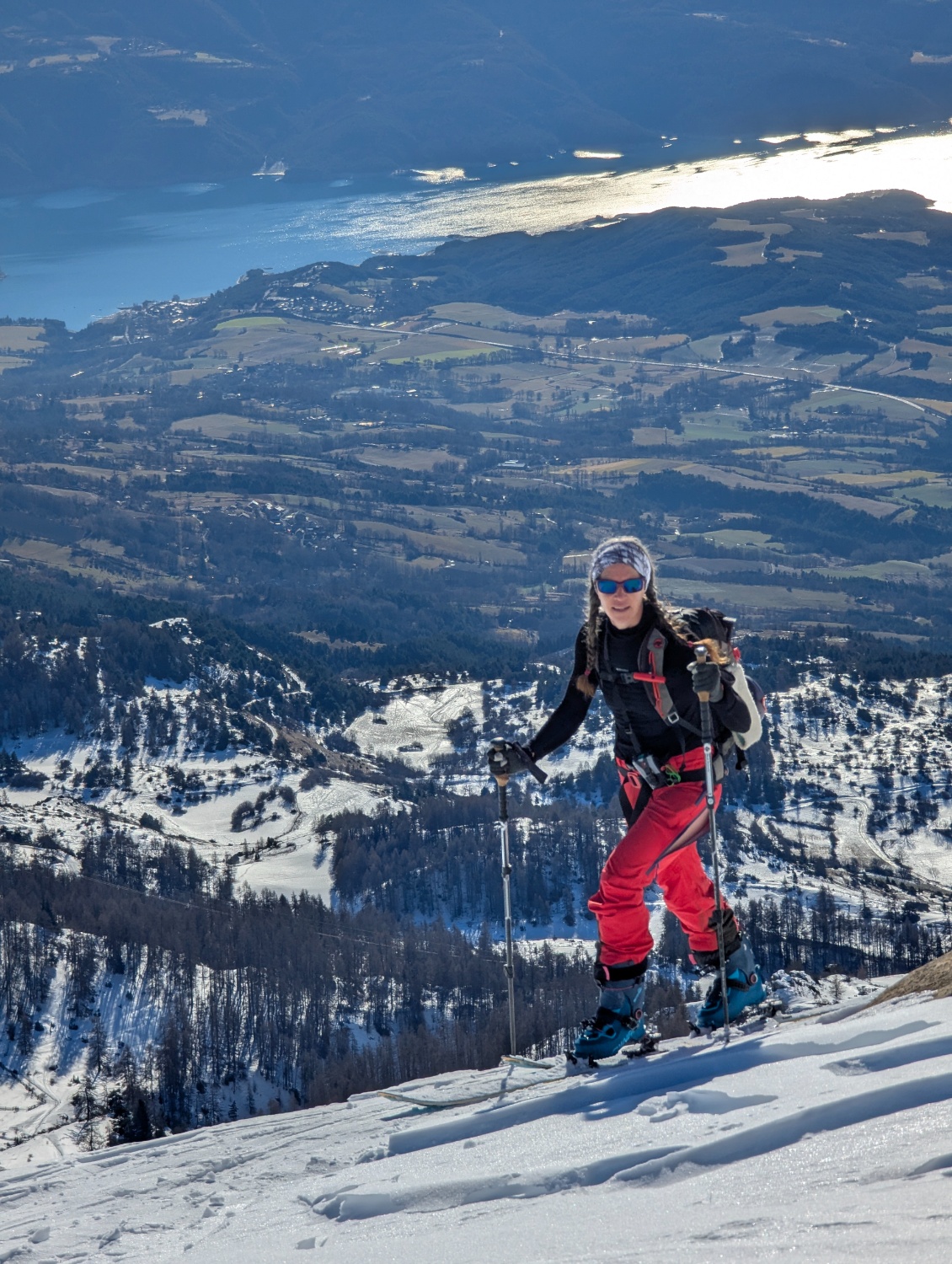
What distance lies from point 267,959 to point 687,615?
5315 centimetres

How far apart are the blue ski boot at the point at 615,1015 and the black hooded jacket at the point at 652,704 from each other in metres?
1.43

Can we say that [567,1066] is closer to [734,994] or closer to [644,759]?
[734,994]

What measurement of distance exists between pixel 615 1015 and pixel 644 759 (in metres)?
1.74

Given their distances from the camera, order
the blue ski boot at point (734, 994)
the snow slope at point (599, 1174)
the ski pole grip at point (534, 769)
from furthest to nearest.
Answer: the ski pole grip at point (534, 769) < the blue ski boot at point (734, 994) < the snow slope at point (599, 1174)

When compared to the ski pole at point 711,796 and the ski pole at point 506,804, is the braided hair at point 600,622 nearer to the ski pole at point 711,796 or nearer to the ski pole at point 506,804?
the ski pole at point 711,796

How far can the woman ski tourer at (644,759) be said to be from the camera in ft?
28.8

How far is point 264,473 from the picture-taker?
624ft

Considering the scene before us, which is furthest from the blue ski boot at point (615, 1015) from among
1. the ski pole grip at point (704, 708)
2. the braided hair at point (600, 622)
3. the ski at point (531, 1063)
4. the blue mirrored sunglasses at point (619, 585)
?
the blue mirrored sunglasses at point (619, 585)

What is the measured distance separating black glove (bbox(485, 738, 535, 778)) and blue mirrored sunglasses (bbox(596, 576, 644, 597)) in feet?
4.77

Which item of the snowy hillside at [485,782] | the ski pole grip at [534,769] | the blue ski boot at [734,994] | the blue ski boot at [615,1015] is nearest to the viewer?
the blue ski boot at [615,1015]

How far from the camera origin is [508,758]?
32.0 feet

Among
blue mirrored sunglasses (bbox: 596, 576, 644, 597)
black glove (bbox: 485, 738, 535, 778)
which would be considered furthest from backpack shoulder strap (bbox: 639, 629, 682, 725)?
black glove (bbox: 485, 738, 535, 778)

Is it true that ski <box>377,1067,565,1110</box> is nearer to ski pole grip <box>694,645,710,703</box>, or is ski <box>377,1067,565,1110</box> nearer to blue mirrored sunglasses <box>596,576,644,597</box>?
ski pole grip <box>694,645,710,703</box>

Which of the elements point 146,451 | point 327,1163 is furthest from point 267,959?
point 146,451
